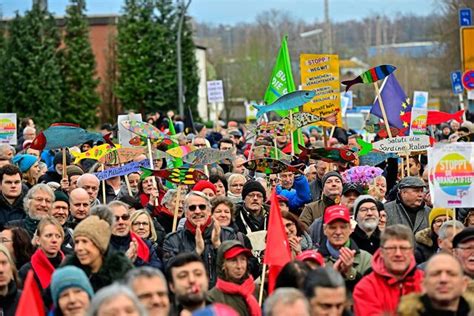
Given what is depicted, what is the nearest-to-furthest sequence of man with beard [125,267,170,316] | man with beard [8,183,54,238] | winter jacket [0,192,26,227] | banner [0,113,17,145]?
man with beard [125,267,170,316]
man with beard [8,183,54,238]
winter jacket [0,192,26,227]
banner [0,113,17,145]

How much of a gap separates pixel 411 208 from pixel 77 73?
41.6m

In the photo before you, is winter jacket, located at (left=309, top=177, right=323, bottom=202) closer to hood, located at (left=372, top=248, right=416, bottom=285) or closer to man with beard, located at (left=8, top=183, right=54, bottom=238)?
man with beard, located at (left=8, top=183, right=54, bottom=238)

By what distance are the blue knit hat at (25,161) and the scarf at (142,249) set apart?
5.31 m

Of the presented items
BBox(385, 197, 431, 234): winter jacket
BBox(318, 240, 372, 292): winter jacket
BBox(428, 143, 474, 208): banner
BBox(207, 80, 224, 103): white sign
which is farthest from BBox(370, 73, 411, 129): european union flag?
BBox(207, 80, 224, 103): white sign

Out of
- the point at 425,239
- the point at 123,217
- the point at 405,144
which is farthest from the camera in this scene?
the point at 405,144

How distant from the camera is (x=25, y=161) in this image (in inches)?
646

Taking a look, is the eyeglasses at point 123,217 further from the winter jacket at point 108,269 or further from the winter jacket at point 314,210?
the winter jacket at point 314,210

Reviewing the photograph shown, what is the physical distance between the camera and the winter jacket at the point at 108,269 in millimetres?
9117

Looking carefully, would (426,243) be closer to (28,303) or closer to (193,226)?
(193,226)

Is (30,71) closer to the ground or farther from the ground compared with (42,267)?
farther from the ground

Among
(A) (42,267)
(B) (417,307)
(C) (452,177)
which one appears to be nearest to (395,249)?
(B) (417,307)

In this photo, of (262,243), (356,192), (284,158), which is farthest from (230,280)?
(284,158)

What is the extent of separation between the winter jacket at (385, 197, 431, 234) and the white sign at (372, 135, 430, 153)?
8.10 feet

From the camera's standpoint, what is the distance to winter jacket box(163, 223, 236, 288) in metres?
11.4
